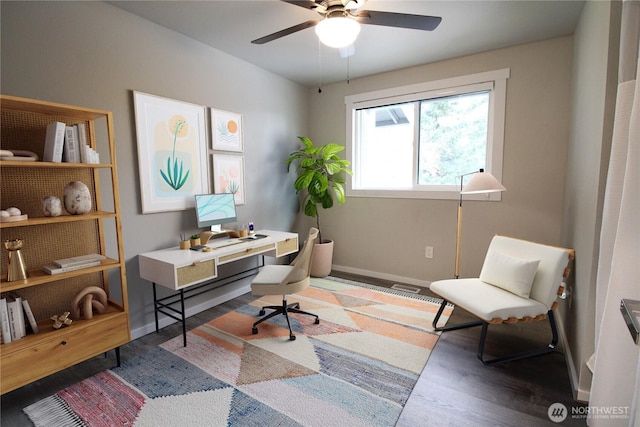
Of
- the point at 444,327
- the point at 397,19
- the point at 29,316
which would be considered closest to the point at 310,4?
the point at 397,19

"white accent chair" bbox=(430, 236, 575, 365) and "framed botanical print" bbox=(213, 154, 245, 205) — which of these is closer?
"white accent chair" bbox=(430, 236, 575, 365)

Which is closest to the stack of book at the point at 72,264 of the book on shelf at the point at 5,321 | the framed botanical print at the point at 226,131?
the book on shelf at the point at 5,321

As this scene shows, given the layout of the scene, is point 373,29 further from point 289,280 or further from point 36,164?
point 36,164

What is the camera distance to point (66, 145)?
1791mm

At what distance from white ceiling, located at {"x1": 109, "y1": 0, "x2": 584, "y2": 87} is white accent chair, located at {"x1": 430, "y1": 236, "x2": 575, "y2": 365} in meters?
1.80

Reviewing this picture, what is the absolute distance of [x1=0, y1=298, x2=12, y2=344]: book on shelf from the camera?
1593 millimetres

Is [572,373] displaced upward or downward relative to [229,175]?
downward

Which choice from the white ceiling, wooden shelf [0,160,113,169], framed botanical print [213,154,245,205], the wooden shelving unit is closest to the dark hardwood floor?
the wooden shelving unit

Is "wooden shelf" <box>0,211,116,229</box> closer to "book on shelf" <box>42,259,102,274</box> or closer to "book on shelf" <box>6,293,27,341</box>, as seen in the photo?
"book on shelf" <box>42,259,102,274</box>

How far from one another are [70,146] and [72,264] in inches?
28.3

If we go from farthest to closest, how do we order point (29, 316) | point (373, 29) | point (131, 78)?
point (373, 29)
point (131, 78)
point (29, 316)

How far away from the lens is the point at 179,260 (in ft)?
7.17

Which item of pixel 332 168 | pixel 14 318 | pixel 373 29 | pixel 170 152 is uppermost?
pixel 373 29

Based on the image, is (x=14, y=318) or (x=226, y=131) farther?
(x=226, y=131)
